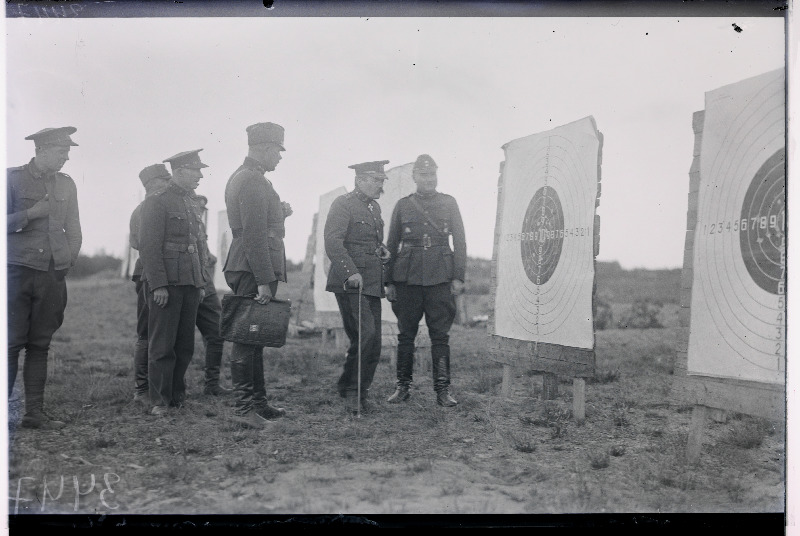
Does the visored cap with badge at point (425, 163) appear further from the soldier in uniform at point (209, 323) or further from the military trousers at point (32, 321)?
the military trousers at point (32, 321)

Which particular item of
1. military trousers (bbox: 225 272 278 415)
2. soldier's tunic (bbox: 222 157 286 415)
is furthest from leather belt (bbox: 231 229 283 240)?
military trousers (bbox: 225 272 278 415)

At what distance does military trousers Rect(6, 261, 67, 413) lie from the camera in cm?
333

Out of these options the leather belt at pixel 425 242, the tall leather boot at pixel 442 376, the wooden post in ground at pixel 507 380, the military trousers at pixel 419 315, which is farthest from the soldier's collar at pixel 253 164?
the wooden post in ground at pixel 507 380

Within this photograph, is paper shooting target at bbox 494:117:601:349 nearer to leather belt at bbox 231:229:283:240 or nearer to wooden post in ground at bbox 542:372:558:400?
wooden post in ground at bbox 542:372:558:400

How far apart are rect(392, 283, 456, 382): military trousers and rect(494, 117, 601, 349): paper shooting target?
19.7 inches

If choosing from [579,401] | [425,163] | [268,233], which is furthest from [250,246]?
[579,401]

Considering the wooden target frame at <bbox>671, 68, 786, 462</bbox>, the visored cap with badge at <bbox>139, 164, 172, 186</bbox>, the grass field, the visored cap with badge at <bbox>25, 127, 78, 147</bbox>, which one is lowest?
the grass field

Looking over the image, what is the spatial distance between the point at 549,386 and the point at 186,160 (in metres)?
2.56

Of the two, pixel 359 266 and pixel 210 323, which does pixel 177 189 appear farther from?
pixel 359 266

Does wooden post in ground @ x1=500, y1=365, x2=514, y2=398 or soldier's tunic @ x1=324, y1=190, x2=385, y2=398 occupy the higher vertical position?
soldier's tunic @ x1=324, y1=190, x2=385, y2=398

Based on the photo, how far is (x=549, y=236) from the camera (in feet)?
12.9

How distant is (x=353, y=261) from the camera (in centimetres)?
386

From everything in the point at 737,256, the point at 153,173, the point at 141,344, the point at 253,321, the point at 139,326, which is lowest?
the point at 141,344

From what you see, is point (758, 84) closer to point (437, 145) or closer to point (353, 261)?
point (437, 145)
